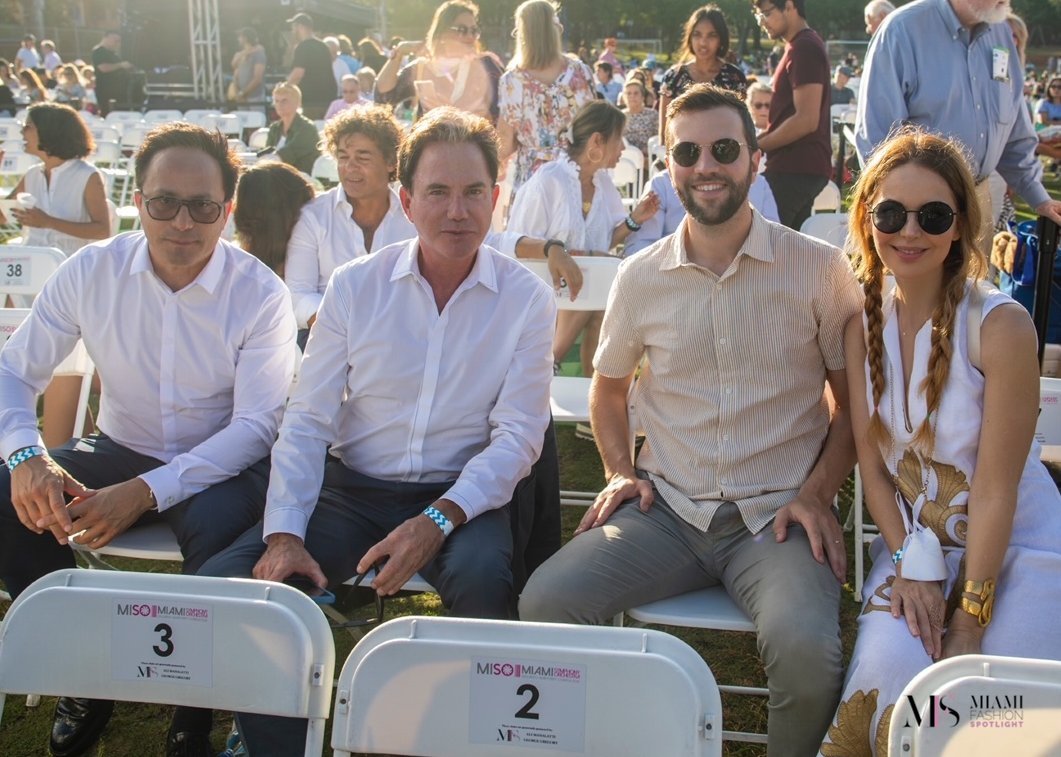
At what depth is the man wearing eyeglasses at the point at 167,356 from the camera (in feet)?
9.71

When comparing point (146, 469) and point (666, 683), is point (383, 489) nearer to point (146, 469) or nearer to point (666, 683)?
point (146, 469)

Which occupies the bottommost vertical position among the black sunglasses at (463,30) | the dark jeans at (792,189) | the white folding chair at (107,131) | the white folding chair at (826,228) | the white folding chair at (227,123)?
the white folding chair at (826,228)

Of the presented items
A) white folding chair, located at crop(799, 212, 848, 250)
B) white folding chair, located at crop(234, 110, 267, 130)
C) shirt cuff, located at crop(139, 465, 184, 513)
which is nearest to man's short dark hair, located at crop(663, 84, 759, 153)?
shirt cuff, located at crop(139, 465, 184, 513)

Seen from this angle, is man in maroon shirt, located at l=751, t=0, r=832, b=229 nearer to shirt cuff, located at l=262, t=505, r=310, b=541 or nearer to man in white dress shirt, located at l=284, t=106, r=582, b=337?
man in white dress shirt, located at l=284, t=106, r=582, b=337

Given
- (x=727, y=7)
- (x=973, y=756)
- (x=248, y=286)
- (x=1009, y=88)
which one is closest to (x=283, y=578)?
(x=248, y=286)

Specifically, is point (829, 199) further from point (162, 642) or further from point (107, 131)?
point (107, 131)

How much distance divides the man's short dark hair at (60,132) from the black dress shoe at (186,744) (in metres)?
4.49

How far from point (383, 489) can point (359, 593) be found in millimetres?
299

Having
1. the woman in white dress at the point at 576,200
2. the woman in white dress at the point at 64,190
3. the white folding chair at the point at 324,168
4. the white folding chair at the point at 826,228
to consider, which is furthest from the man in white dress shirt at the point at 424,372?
the white folding chair at the point at 324,168

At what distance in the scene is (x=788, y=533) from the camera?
8.69 feet

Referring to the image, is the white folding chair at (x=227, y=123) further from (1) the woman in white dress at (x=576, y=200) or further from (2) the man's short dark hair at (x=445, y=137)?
(2) the man's short dark hair at (x=445, y=137)

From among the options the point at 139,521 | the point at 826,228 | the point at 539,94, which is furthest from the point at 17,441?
the point at 539,94

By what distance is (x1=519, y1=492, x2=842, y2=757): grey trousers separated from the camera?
90.1 inches

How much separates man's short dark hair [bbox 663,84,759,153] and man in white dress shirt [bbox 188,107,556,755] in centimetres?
56
